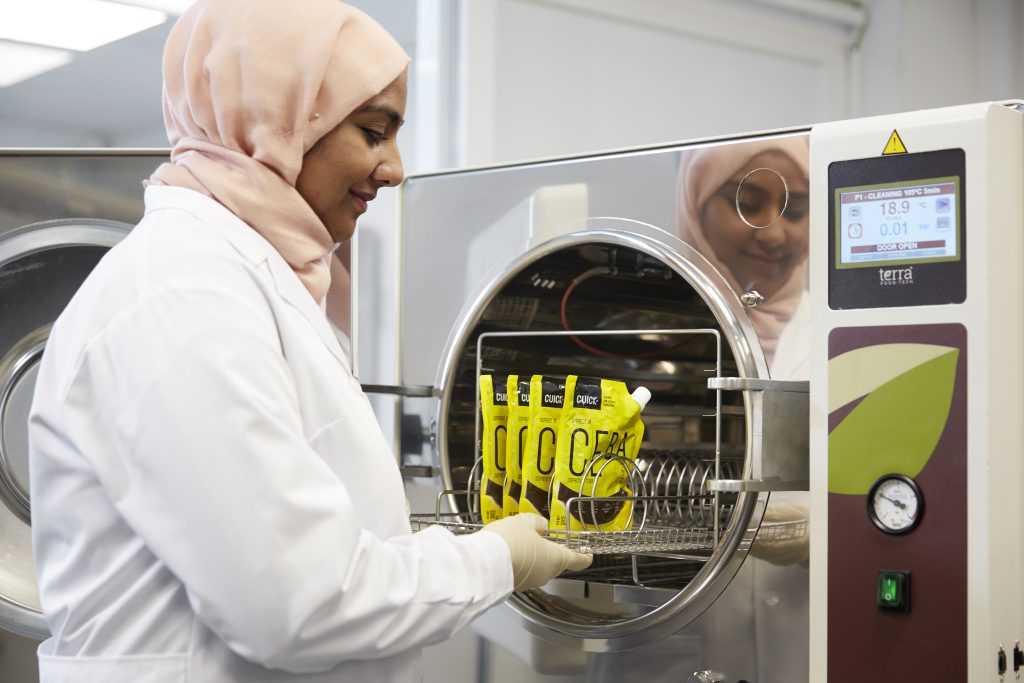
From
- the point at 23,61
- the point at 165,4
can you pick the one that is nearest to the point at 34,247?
the point at 23,61

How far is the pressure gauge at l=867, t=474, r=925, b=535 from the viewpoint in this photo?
3.83ft

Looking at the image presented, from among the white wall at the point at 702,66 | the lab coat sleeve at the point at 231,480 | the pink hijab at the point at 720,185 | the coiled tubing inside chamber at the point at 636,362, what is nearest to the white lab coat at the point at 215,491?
the lab coat sleeve at the point at 231,480

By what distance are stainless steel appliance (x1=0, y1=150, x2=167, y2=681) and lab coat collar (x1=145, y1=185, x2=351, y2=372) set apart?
2.36ft

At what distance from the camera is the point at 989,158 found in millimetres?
1156

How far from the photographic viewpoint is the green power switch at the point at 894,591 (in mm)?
1166

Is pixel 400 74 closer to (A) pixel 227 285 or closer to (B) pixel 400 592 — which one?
(A) pixel 227 285

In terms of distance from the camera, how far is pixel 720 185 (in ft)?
4.62

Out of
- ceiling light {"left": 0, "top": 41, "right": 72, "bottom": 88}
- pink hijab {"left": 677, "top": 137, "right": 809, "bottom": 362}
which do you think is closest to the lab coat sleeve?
pink hijab {"left": 677, "top": 137, "right": 809, "bottom": 362}

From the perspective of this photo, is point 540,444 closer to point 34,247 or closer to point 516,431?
point 516,431

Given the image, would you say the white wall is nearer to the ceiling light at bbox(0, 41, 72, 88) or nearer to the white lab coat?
the ceiling light at bbox(0, 41, 72, 88)

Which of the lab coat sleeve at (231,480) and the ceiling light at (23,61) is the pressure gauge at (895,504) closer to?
the lab coat sleeve at (231,480)

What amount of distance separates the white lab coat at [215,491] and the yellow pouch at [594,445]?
0.38m

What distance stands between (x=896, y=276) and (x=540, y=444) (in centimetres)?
53

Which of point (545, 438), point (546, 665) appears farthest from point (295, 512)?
point (546, 665)
